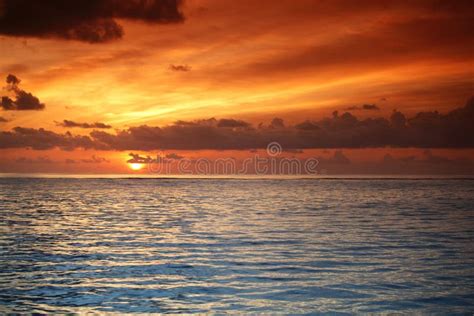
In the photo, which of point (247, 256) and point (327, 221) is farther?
point (327, 221)

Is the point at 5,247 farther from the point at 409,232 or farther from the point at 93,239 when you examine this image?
the point at 409,232

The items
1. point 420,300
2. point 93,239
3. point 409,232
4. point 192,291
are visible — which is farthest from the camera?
point 409,232

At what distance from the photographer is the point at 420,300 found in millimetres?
20797

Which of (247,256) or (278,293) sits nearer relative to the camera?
(278,293)

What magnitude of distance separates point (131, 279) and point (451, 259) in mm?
18967

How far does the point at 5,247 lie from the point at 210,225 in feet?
66.1

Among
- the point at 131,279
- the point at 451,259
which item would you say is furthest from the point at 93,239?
the point at 451,259

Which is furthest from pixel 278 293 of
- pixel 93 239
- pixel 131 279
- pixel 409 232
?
pixel 409 232

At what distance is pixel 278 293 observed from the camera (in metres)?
21.6

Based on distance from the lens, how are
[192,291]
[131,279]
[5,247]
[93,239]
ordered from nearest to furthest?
[192,291] < [131,279] < [5,247] < [93,239]

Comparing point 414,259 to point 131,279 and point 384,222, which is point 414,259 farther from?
point 384,222

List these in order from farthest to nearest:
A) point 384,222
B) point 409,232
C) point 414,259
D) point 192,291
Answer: point 384,222 → point 409,232 → point 414,259 → point 192,291

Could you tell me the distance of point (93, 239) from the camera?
4062 cm

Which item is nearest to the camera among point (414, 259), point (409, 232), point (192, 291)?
point (192, 291)
